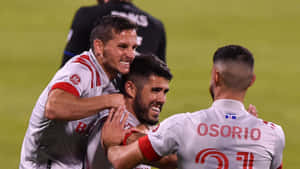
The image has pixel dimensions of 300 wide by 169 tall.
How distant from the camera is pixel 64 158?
525cm

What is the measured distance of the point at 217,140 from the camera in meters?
4.05

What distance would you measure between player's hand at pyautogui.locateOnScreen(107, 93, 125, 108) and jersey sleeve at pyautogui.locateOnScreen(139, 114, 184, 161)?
0.59 metres

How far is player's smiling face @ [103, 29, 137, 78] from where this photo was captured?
5078 mm

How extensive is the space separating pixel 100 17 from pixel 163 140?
317 cm

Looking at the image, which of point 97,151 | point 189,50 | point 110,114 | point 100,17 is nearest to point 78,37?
point 100,17

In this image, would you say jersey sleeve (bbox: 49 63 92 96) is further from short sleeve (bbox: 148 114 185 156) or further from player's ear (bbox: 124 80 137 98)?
short sleeve (bbox: 148 114 185 156)

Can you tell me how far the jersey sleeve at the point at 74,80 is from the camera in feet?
15.7

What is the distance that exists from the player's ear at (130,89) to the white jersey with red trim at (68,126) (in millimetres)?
120

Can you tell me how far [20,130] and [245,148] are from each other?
693 cm

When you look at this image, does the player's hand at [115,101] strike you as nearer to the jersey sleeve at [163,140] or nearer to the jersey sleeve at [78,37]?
the jersey sleeve at [163,140]

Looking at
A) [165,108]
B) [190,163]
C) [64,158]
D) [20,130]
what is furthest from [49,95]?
[165,108]

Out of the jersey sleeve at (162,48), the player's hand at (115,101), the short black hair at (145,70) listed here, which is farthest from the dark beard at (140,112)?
the jersey sleeve at (162,48)

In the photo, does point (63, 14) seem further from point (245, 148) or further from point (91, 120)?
point (245, 148)

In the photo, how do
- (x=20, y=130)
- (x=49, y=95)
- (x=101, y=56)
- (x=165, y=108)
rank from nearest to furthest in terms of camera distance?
(x=49, y=95), (x=101, y=56), (x=20, y=130), (x=165, y=108)
